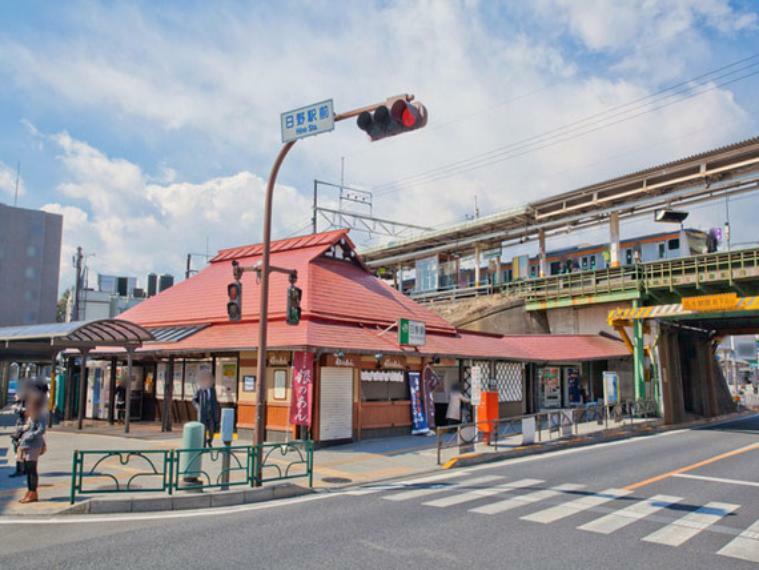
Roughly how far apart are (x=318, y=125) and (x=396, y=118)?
7.01 feet

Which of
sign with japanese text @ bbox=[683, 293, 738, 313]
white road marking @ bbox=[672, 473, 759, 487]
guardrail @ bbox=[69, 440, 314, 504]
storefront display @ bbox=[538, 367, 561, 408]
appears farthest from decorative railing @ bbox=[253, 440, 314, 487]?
storefront display @ bbox=[538, 367, 561, 408]

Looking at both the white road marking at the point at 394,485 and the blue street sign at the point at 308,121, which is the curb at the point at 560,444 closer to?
the white road marking at the point at 394,485

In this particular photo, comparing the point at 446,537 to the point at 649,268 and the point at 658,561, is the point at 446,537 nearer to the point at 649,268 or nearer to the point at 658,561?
the point at 658,561

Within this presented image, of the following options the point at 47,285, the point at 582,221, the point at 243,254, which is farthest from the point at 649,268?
the point at 47,285

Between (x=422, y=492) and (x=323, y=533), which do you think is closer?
(x=323, y=533)

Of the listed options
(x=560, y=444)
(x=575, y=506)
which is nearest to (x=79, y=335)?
(x=560, y=444)

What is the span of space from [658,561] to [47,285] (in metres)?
83.5

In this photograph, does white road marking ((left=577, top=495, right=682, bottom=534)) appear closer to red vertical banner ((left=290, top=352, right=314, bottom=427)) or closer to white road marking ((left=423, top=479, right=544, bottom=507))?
white road marking ((left=423, top=479, right=544, bottom=507))

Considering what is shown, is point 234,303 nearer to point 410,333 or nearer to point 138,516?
point 138,516

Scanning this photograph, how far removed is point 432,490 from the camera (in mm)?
11977

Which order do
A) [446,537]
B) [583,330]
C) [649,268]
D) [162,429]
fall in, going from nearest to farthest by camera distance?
[446,537] → [162,429] → [649,268] → [583,330]

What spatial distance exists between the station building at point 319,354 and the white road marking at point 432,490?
6.08 metres

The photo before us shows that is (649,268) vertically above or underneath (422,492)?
above

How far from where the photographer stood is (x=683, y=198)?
109 feet
